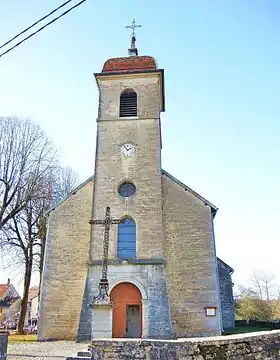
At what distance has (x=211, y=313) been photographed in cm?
1543

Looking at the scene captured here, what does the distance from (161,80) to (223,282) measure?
1194 centimetres

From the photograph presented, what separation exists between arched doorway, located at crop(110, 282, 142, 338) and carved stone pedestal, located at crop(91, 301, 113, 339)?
254 cm

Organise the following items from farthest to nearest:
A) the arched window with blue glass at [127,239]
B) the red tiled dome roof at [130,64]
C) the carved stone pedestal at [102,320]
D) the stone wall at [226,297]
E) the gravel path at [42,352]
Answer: the stone wall at [226,297] → the red tiled dome roof at [130,64] → the arched window with blue glass at [127,239] → the carved stone pedestal at [102,320] → the gravel path at [42,352]

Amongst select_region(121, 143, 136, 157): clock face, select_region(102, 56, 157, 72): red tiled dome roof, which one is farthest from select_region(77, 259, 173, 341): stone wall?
select_region(102, 56, 157, 72): red tiled dome roof

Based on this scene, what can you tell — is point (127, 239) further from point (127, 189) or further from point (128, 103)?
point (128, 103)

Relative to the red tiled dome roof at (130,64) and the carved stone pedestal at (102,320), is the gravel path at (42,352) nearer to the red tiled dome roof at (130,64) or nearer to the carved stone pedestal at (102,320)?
the carved stone pedestal at (102,320)

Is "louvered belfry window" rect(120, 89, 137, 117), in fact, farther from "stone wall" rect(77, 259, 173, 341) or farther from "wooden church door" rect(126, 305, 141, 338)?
"wooden church door" rect(126, 305, 141, 338)

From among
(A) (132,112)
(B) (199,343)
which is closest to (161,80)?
(A) (132,112)

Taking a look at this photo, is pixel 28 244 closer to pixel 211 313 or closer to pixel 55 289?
pixel 55 289

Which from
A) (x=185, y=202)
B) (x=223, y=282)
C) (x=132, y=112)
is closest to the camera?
(x=185, y=202)

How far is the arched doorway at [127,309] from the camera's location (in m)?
15.4

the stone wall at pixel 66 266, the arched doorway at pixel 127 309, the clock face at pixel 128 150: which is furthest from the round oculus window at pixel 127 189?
the arched doorway at pixel 127 309

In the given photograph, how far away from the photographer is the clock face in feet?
59.9

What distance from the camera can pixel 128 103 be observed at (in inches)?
764
